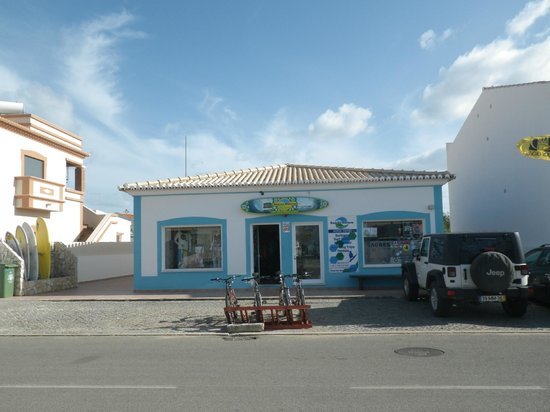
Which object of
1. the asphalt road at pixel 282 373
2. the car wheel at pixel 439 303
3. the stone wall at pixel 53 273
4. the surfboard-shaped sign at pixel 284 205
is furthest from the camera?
the stone wall at pixel 53 273

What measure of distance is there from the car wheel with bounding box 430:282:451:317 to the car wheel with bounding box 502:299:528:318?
1.24 meters

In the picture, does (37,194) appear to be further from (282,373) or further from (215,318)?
(282,373)

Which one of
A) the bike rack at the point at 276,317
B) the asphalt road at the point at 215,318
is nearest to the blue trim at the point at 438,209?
the asphalt road at the point at 215,318

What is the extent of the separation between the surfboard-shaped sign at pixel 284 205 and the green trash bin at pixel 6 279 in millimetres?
7982

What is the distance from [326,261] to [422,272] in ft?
15.1

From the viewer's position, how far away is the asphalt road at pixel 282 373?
212 inches

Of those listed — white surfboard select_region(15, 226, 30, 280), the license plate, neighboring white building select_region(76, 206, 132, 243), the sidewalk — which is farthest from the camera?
neighboring white building select_region(76, 206, 132, 243)

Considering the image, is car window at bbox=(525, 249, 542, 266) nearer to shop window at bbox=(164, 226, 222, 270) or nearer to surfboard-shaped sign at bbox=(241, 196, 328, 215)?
surfboard-shaped sign at bbox=(241, 196, 328, 215)

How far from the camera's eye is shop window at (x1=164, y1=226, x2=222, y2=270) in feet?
57.2

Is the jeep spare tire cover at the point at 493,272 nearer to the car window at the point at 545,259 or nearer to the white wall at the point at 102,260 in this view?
the car window at the point at 545,259

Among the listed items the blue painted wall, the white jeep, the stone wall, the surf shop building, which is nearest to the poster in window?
the surf shop building

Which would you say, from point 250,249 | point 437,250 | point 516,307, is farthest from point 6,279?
point 516,307

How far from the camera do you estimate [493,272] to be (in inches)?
406

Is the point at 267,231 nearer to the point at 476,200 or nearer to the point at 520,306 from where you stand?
the point at 520,306
